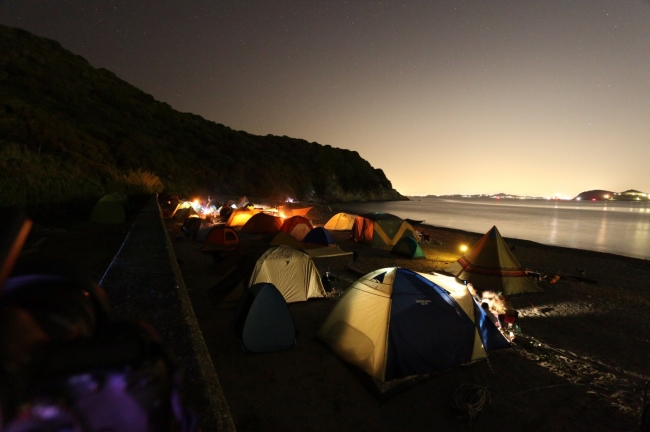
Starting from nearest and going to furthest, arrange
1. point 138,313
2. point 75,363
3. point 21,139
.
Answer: point 75,363, point 138,313, point 21,139

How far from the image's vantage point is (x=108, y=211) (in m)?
16.1

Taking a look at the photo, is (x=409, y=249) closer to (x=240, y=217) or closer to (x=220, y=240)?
(x=220, y=240)

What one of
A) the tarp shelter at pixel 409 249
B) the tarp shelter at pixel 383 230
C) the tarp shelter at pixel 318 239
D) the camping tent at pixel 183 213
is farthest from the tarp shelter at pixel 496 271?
the camping tent at pixel 183 213

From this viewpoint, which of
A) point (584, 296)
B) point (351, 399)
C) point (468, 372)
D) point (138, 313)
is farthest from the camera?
point (584, 296)

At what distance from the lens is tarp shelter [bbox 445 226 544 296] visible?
993cm

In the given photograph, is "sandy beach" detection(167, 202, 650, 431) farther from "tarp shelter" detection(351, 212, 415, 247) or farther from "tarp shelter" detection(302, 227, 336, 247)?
"tarp shelter" detection(351, 212, 415, 247)

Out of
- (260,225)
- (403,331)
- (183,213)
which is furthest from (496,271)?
(183,213)

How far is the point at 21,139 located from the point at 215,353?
24819 mm

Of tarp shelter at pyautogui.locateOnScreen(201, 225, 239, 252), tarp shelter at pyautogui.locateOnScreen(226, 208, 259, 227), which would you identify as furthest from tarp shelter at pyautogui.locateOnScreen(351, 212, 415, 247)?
tarp shelter at pyautogui.locateOnScreen(226, 208, 259, 227)

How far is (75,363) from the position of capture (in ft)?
2.40

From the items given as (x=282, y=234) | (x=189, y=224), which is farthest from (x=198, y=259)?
(x=189, y=224)

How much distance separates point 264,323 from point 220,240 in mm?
8281

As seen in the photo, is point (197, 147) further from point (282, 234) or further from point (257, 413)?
point (257, 413)

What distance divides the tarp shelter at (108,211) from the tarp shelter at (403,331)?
14.9m
